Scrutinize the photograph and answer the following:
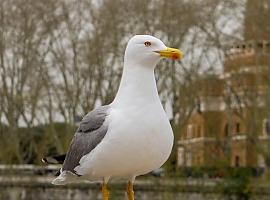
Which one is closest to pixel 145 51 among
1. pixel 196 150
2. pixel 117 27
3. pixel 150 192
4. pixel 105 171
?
pixel 105 171

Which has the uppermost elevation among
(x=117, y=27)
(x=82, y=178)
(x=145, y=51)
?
(x=117, y=27)

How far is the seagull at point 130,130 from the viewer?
146 inches

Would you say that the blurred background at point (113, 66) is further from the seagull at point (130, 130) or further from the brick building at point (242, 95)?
the seagull at point (130, 130)

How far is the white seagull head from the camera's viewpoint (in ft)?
12.5

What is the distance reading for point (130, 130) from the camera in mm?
3684

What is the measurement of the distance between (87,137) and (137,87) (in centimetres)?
40

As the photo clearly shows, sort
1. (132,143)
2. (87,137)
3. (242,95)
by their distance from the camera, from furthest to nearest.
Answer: (242,95)
(87,137)
(132,143)

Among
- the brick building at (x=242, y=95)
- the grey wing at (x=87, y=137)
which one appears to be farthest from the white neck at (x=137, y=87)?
the brick building at (x=242, y=95)

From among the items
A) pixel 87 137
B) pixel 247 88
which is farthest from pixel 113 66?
pixel 87 137

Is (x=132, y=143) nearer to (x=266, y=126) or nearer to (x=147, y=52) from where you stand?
(x=147, y=52)

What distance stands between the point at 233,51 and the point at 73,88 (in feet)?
18.7

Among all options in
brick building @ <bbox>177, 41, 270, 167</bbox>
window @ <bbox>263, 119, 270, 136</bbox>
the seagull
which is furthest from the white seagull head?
window @ <bbox>263, 119, 270, 136</bbox>

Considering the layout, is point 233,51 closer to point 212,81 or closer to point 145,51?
point 212,81

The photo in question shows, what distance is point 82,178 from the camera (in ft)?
13.3
